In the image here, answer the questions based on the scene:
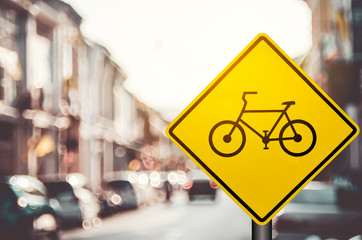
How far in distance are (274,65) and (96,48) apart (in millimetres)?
43547

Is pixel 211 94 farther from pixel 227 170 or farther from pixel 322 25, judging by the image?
pixel 322 25

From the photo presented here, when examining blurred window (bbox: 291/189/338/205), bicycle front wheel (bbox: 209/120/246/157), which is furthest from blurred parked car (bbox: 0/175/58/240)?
bicycle front wheel (bbox: 209/120/246/157)

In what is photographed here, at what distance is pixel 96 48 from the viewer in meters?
46.4

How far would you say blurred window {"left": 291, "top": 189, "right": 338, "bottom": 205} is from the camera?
12.5 metres

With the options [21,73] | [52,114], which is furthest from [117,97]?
[21,73]

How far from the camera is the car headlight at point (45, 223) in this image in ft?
46.8

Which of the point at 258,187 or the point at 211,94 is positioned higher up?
the point at 211,94

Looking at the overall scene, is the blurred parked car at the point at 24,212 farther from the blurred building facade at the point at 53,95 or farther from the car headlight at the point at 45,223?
the blurred building facade at the point at 53,95

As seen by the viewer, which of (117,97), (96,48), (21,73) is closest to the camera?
(21,73)

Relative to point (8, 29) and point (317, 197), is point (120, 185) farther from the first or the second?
point (317, 197)

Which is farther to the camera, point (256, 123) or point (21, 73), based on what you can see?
point (21, 73)

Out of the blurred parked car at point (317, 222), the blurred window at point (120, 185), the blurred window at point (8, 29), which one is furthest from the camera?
the blurred window at point (120, 185)

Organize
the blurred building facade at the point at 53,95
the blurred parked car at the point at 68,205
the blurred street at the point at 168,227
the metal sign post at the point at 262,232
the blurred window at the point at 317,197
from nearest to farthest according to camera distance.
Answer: the metal sign post at the point at 262,232, the blurred window at the point at 317,197, the blurred street at the point at 168,227, the blurred parked car at the point at 68,205, the blurred building facade at the point at 53,95

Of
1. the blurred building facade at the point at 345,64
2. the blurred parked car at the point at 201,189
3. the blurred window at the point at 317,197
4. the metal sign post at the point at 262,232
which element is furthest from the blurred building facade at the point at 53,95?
the metal sign post at the point at 262,232
